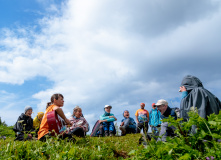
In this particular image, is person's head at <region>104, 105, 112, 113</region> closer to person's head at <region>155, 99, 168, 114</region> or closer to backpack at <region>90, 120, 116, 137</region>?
backpack at <region>90, 120, 116, 137</region>

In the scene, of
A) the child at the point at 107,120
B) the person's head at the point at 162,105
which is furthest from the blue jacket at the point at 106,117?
the person's head at the point at 162,105

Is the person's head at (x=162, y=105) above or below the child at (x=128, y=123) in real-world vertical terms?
below

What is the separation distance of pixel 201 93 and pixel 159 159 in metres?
3.56

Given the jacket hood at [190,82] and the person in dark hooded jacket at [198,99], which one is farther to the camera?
the jacket hood at [190,82]

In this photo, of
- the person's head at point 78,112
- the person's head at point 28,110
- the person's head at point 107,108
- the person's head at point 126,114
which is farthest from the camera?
the person's head at point 126,114

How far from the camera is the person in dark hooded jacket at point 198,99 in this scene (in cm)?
555

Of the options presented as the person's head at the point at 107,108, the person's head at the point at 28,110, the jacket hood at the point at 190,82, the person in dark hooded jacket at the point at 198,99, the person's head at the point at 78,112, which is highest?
the person's head at the point at 107,108

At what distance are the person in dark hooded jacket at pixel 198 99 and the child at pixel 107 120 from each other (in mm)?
7005

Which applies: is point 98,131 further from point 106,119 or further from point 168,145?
point 168,145

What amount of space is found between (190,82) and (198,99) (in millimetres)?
765

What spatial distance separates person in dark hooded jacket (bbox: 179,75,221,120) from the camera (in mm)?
5555

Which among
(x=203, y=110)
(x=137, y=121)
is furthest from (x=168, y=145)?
(x=137, y=121)

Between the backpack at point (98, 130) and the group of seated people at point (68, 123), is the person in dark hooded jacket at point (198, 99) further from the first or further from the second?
the backpack at point (98, 130)

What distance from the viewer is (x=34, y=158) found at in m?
4.38
